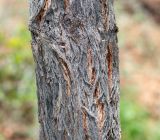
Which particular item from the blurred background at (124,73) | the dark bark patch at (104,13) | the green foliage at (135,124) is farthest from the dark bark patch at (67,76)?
the green foliage at (135,124)

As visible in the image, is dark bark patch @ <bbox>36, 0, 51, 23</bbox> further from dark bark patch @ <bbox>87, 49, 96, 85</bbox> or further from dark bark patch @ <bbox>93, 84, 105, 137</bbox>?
dark bark patch @ <bbox>93, 84, 105, 137</bbox>

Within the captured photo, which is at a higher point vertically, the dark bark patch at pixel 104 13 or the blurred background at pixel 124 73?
the dark bark patch at pixel 104 13

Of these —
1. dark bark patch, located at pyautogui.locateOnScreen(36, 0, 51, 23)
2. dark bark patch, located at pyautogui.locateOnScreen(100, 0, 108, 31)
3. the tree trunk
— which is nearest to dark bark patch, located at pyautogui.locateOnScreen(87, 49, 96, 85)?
the tree trunk

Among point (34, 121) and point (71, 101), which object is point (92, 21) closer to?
point (71, 101)

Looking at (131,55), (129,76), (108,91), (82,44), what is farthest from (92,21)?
(131,55)

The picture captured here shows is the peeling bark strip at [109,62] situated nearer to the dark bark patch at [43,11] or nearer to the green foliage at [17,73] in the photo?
the dark bark patch at [43,11]

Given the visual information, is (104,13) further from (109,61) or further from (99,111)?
(99,111)
